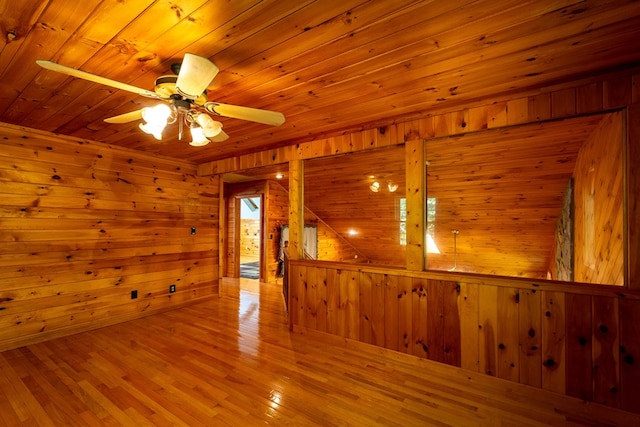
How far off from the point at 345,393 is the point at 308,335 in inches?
45.6

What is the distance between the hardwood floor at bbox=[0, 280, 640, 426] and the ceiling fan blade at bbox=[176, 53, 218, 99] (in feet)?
6.63

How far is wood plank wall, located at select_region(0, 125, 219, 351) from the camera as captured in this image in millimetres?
2920

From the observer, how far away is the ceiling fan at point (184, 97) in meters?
1.29

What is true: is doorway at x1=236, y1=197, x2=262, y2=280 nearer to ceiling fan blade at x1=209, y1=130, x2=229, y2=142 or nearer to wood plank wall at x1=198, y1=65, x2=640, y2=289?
wood plank wall at x1=198, y1=65, x2=640, y2=289

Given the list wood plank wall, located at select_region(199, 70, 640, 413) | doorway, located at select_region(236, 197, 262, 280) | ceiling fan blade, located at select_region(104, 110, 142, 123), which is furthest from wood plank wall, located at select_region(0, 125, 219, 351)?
doorway, located at select_region(236, 197, 262, 280)

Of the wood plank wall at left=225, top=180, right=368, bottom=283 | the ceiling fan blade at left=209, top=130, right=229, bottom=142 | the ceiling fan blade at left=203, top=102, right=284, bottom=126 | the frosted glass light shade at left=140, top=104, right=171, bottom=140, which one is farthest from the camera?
the wood plank wall at left=225, top=180, right=368, bottom=283

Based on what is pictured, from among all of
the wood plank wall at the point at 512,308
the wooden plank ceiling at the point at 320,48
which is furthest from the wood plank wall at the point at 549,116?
the wooden plank ceiling at the point at 320,48

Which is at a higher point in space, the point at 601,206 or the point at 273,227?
the point at 601,206

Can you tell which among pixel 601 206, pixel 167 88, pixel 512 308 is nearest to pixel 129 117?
pixel 167 88

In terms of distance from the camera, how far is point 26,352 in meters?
2.79

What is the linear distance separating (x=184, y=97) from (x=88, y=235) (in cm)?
282

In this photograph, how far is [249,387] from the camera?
7.21 feet

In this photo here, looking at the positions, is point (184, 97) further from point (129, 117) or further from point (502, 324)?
point (502, 324)

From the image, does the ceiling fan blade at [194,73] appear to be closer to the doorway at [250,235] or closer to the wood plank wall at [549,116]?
the wood plank wall at [549,116]
